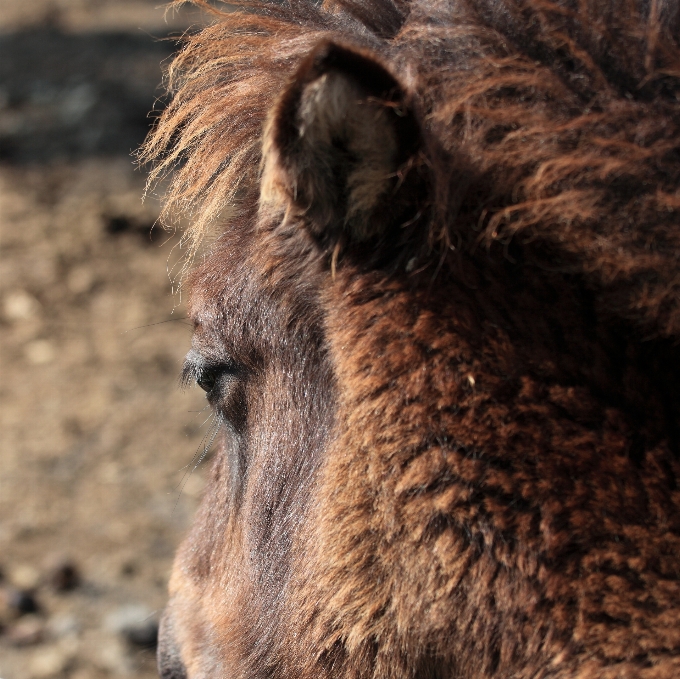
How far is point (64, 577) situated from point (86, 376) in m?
1.41

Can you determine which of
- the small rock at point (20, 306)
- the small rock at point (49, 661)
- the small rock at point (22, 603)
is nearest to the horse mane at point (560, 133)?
the small rock at point (49, 661)

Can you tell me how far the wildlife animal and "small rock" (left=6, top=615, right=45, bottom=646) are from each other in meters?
2.19

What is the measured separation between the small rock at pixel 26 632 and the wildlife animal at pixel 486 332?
219 cm

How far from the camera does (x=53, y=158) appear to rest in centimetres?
656

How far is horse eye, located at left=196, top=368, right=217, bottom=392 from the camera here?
74.5 inches

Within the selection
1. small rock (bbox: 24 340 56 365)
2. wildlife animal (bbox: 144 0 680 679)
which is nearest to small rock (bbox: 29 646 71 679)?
small rock (bbox: 24 340 56 365)

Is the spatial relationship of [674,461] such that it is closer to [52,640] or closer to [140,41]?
[52,640]

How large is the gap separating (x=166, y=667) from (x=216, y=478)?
555 millimetres

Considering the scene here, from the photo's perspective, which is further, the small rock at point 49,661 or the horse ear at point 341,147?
the small rock at point 49,661

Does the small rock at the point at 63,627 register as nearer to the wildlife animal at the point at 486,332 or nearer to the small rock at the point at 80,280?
the wildlife animal at the point at 486,332

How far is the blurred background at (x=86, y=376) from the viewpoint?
3.57 metres

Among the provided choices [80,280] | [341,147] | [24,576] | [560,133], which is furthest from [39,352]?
[560,133]

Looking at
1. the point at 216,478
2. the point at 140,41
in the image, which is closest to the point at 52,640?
the point at 216,478

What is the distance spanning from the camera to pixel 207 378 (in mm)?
1922
